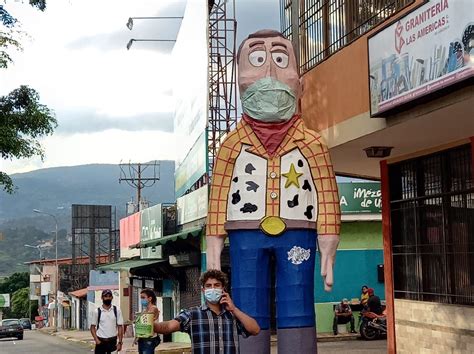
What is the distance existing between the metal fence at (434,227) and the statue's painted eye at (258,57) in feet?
11.9

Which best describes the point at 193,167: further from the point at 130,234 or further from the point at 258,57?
the point at 258,57

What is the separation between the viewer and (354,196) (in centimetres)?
2011

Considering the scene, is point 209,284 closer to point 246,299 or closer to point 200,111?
point 246,299

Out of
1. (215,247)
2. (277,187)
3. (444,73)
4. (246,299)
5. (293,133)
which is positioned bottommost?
(246,299)

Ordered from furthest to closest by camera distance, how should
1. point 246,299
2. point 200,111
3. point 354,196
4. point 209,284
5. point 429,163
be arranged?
1. point 200,111
2. point 354,196
3. point 429,163
4. point 246,299
5. point 209,284

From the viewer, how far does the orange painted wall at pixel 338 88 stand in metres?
10.3

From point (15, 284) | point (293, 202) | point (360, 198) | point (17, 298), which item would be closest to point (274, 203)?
point (293, 202)

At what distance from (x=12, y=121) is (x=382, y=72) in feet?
18.0

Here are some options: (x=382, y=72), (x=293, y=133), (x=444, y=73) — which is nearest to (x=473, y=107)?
(x=444, y=73)

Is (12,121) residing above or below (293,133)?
above

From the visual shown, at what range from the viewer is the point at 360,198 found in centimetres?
2011

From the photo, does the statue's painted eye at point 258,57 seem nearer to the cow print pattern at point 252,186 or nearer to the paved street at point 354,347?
the cow print pattern at point 252,186

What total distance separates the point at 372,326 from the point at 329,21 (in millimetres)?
8169

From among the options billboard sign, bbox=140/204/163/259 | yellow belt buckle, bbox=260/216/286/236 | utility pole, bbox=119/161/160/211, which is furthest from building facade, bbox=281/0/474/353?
utility pole, bbox=119/161/160/211
